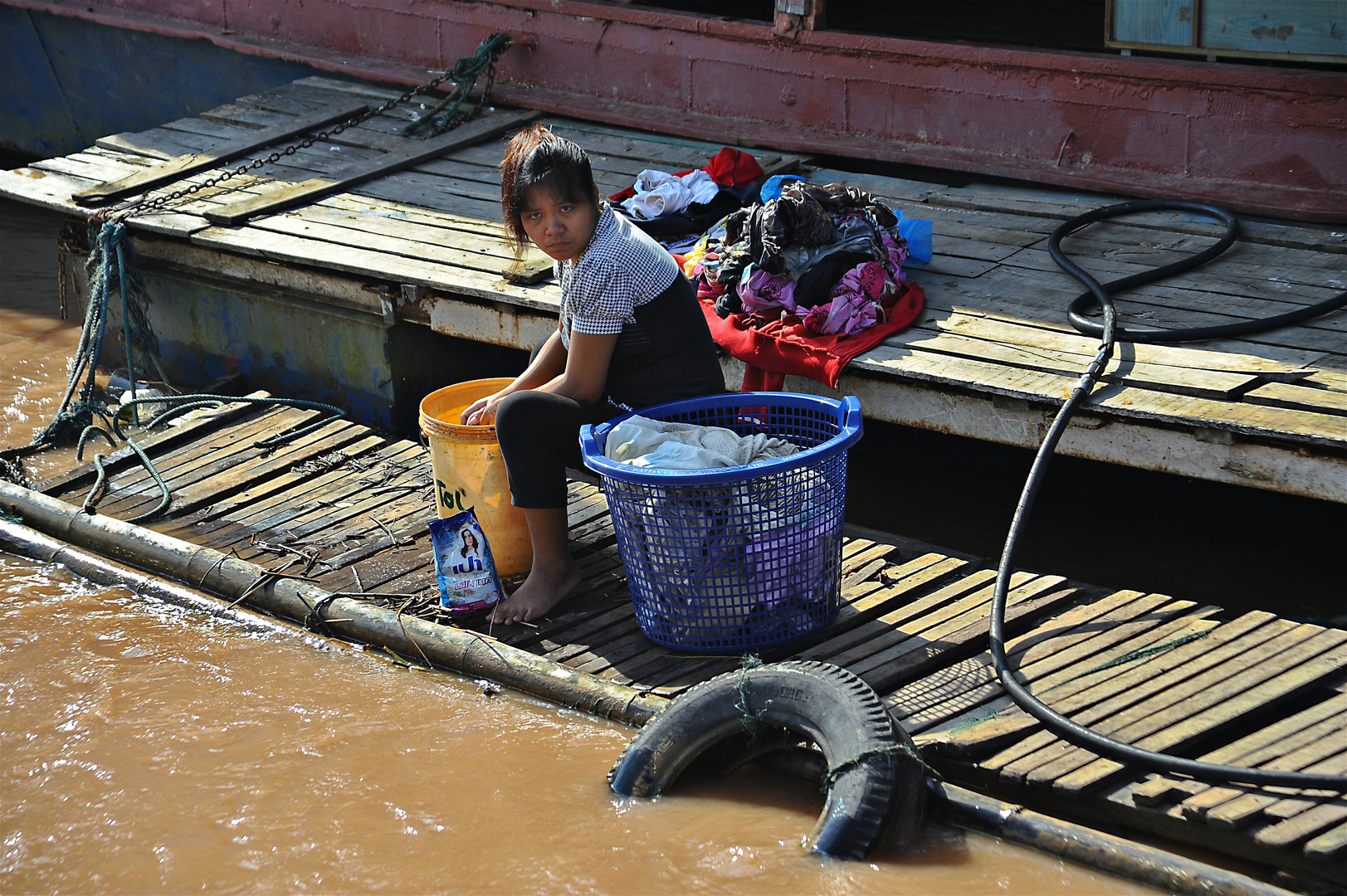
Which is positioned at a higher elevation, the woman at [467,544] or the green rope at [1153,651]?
→ the woman at [467,544]

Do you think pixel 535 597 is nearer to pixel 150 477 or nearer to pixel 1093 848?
pixel 1093 848

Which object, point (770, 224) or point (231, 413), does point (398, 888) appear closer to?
point (770, 224)

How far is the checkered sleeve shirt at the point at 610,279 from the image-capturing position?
3783 millimetres

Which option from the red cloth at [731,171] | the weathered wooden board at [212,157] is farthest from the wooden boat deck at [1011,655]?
the weathered wooden board at [212,157]

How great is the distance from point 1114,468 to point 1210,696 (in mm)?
2200

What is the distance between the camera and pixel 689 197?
5723 millimetres

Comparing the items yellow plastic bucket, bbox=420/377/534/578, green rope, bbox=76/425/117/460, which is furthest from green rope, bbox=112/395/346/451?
yellow plastic bucket, bbox=420/377/534/578

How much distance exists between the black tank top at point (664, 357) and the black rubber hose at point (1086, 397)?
1012 millimetres

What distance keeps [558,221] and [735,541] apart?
105cm

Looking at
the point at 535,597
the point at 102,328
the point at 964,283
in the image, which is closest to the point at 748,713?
the point at 535,597

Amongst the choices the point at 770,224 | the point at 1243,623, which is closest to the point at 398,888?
the point at 1243,623

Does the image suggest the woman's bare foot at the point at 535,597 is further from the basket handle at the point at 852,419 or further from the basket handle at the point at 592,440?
the basket handle at the point at 852,419

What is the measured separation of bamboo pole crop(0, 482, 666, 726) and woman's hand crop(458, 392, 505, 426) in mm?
650

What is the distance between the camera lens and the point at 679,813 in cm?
315
